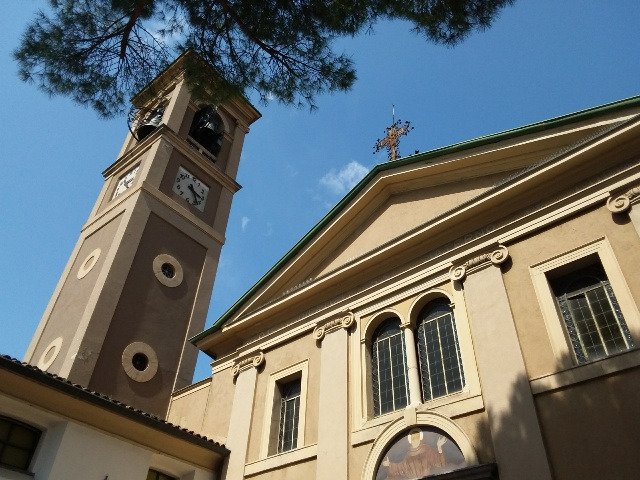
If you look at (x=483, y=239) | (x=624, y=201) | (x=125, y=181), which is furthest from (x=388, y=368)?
(x=125, y=181)

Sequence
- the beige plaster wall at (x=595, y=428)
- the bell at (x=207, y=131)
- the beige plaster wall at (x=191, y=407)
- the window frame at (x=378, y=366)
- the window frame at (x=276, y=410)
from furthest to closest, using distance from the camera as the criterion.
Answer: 1. the bell at (x=207, y=131)
2. the beige plaster wall at (x=191, y=407)
3. the window frame at (x=276, y=410)
4. the window frame at (x=378, y=366)
5. the beige plaster wall at (x=595, y=428)

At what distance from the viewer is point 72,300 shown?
15.5 m

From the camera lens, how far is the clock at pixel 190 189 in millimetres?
18422

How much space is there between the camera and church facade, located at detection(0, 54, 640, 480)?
7.00 metres

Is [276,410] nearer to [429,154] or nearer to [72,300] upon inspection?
[429,154]

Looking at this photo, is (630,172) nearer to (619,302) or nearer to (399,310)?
(619,302)

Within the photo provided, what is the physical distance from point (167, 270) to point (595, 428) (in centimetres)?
1267

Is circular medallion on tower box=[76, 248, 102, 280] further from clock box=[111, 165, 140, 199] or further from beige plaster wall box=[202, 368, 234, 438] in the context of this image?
beige plaster wall box=[202, 368, 234, 438]

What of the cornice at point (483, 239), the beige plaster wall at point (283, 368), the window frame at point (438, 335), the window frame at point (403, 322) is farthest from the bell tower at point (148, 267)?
the window frame at point (438, 335)

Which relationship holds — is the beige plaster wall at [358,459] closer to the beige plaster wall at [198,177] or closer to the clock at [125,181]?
the beige plaster wall at [198,177]

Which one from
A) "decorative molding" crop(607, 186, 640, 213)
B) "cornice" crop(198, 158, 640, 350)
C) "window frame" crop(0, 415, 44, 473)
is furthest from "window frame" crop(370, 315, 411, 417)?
"window frame" crop(0, 415, 44, 473)

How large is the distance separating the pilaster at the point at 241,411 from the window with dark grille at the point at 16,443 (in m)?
3.35

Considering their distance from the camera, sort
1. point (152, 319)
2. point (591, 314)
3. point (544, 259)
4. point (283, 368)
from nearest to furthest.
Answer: point (591, 314)
point (544, 259)
point (283, 368)
point (152, 319)

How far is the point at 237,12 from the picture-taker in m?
8.12
